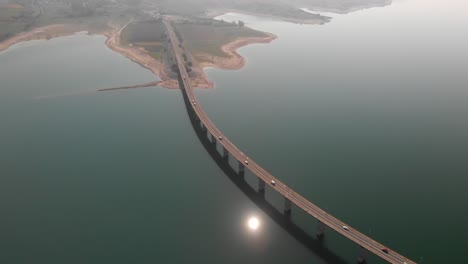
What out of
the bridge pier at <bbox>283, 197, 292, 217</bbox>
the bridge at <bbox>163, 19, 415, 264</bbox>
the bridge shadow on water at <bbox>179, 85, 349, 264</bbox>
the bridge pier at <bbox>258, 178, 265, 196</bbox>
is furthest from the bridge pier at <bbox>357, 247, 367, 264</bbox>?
the bridge pier at <bbox>258, 178, 265, 196</bbox>

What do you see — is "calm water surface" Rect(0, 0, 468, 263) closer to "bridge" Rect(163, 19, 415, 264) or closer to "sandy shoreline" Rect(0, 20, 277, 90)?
"bridge" Rect(163, 19, 415, 264)

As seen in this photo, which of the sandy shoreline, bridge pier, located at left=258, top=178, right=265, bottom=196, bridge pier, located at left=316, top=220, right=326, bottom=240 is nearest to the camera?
bridge pier, located at left=316, top=220, right=326, bottom=240

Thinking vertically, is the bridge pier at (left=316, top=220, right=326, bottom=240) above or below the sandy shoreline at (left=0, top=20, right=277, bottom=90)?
below

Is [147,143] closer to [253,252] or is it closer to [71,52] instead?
[253,252]

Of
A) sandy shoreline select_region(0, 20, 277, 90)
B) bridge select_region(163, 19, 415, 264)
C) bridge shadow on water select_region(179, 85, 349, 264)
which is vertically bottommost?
bridge shadow on water select_region(179, 85, 349, 264)

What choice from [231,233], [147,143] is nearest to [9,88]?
[147,143]

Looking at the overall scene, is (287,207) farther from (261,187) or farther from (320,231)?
(261,187)

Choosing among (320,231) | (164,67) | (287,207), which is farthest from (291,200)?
(164,67)
